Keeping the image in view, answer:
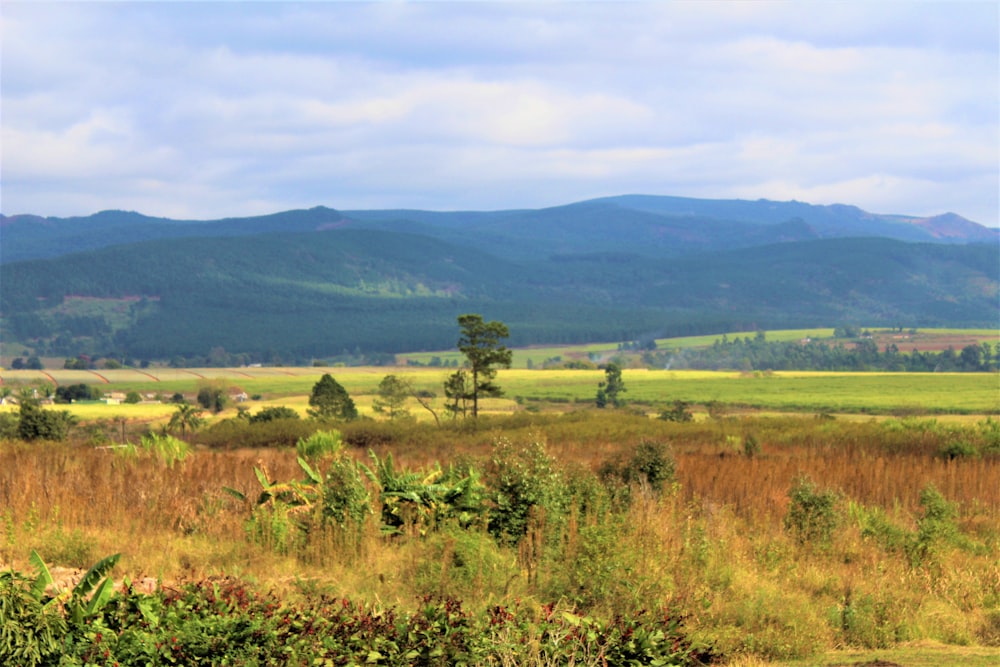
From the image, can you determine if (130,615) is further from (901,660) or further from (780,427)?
(780,427)

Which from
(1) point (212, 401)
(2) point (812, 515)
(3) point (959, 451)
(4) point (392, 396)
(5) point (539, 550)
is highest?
(5) point (539, 550)

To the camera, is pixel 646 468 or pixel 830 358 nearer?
pixel 646 468

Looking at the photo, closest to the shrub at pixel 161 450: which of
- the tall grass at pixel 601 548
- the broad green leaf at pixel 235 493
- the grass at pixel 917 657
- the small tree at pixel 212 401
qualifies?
the tall grass at pixel 601 548

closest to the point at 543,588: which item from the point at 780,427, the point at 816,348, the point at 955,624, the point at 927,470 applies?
the point at 955,624

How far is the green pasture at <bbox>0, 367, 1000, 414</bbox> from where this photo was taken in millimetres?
70375

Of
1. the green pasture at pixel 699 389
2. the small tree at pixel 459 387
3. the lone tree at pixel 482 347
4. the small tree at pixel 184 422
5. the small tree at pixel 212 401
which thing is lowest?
the green pasture at pixel 699 389

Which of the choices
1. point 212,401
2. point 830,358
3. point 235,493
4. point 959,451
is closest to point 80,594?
point 235,493

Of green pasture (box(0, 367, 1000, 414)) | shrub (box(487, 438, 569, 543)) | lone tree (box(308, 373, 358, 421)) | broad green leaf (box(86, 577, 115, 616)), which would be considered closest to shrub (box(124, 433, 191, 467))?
shrub (box(487, 438, 569, 543))

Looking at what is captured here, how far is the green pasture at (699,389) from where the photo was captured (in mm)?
70375

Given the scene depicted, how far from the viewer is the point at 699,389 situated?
301ft

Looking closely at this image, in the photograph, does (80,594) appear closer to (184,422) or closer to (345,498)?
(345,498)

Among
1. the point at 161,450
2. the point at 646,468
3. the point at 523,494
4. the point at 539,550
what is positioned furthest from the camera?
the point at 161,450

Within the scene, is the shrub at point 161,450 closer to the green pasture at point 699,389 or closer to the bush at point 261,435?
the bush at point 261,435

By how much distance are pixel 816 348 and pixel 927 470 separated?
586 ft
